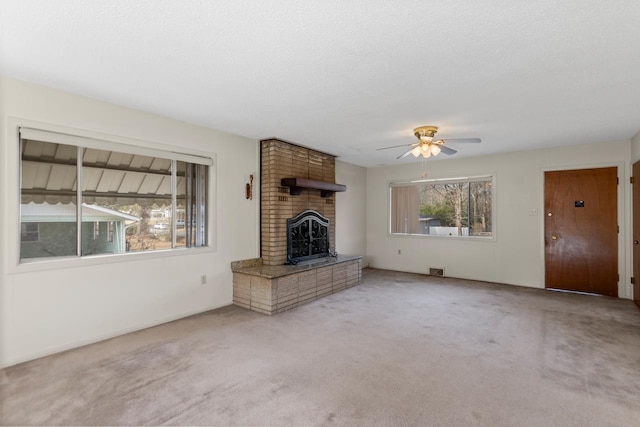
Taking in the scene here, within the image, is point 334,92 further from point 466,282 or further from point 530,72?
point 466,282

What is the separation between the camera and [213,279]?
4.20 meters

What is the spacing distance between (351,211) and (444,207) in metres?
1.91

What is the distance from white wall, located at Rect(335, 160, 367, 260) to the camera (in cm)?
658

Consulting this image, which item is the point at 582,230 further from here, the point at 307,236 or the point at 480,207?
the point at 307,236

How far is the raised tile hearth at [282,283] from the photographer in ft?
13.1

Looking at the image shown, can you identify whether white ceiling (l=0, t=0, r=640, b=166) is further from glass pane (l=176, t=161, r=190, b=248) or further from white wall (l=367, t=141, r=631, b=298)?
white wall (l=367, t=141, r=631, b=298)

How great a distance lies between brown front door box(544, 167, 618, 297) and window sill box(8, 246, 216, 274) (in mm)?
5604

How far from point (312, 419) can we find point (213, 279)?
8.71 ft

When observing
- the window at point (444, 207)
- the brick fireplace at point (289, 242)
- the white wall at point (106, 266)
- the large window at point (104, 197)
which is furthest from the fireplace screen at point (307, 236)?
the window at point (444, 207)

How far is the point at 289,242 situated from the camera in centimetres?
484

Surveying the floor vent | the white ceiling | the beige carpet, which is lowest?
the beige carpet

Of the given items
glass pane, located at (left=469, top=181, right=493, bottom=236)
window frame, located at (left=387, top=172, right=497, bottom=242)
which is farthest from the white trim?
glass pane, located at (left=469, top=181, right=493, bottom=236)

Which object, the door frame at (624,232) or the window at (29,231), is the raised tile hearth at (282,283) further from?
the door frame at (624,232)

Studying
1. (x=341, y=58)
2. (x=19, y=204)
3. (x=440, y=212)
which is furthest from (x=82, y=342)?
(x=440, y=212)
